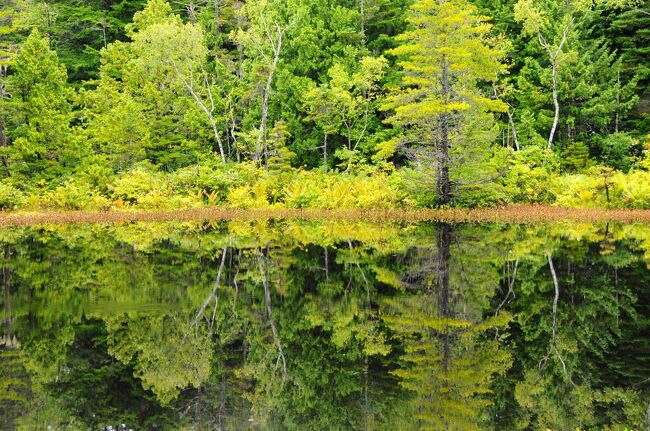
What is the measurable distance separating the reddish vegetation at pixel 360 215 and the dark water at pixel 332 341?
28.1ft

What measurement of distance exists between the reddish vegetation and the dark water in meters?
8.56

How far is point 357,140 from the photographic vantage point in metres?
33.5

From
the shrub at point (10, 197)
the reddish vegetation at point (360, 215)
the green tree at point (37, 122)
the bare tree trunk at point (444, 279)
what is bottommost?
the reddish vegetation at point (360, 215)

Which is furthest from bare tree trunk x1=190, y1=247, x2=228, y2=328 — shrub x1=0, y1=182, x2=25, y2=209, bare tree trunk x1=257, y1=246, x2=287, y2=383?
shrub x1=0, y1=182, x2=25, y2=209

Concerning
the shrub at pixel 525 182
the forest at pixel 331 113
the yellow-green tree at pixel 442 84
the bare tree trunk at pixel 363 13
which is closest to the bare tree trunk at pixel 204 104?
the forest at pixel 331 113

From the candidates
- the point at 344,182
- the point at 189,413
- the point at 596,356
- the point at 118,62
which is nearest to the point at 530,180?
the point at 344,182

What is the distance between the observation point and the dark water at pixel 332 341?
15.3 feet

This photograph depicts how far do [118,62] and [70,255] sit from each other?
28.5 meters

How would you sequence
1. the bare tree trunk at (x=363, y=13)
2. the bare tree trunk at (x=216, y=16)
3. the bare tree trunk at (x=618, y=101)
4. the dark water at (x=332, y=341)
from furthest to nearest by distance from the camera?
the bare tree trunk at (x=216, y=16) < the bare tree trunk at (x=363, y=13) < the bare tree trunk at (x=618, y=101) < the dark water at (x=332, y=341)

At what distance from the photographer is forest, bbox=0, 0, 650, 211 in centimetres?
2384

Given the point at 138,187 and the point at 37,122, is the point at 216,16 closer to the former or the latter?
the point at 37,122

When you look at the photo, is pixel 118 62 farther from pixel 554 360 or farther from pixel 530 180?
pixel 554 360

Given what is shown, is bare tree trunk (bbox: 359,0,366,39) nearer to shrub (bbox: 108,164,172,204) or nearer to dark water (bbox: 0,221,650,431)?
shrub (bbox: 108,164,172,204)

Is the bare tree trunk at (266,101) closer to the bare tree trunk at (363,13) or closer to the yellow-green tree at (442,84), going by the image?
the bare tree trunk at (363,13)
